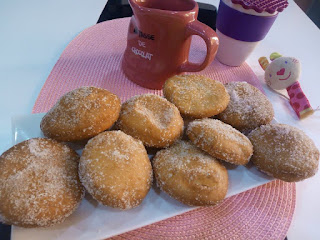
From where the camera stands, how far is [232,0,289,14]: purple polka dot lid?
893mm

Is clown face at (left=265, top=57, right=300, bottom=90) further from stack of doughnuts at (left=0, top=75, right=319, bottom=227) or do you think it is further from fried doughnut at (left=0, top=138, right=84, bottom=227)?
fried doughnut at (left=0, top=138, right=84, bottom=227)

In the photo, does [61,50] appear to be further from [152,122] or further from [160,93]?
[152,122]

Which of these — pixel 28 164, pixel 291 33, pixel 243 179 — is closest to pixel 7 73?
pixel 28 164

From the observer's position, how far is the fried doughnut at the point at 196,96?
67 cm

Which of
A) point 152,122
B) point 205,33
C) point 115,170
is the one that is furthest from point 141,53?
point 115,170

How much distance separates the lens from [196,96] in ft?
2.27

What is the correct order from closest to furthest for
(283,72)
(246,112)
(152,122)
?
1. (152,122)
2. (246,112)
3. (283,72)

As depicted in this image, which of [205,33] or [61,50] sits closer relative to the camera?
[205,33]

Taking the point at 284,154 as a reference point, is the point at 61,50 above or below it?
below

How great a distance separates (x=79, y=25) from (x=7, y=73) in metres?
0.42

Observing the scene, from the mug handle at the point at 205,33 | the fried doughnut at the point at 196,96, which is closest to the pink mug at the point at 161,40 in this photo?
the mug handle at the point at 205,33

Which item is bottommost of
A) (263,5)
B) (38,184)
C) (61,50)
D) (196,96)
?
(61,50)

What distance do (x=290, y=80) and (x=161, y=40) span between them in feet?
1.63

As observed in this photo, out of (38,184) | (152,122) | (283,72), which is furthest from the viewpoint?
(283,72)
